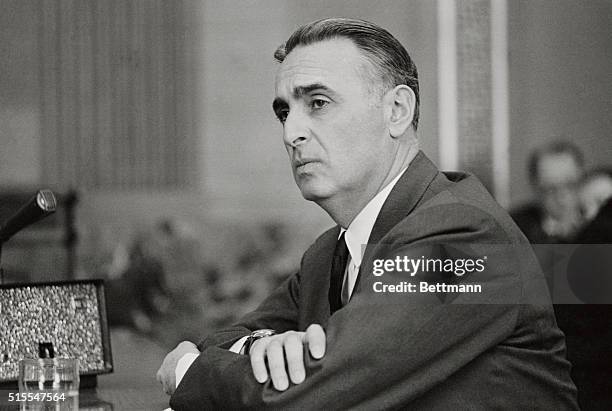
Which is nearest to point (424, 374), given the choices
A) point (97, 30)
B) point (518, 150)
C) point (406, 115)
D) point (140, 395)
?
point (406, 115)

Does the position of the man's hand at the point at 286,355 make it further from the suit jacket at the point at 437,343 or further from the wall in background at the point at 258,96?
the wall in background at the point at 258,96

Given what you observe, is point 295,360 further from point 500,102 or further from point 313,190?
point 500,102

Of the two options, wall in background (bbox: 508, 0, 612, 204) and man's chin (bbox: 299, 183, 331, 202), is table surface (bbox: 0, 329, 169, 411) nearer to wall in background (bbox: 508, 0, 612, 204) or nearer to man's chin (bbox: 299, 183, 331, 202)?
man's chin (bbox: 299, 183, 331, 202)

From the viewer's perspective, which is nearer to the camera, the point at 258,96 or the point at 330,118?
the point at 330,118

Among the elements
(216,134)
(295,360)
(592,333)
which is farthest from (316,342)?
(216,134)

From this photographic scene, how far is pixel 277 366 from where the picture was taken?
105cm

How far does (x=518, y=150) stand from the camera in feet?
12.9

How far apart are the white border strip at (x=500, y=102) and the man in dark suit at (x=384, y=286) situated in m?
2.53

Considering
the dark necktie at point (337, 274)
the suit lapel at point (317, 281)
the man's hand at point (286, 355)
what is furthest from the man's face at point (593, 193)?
the man's hand at point (286, 355)

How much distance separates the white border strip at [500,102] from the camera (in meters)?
3.88

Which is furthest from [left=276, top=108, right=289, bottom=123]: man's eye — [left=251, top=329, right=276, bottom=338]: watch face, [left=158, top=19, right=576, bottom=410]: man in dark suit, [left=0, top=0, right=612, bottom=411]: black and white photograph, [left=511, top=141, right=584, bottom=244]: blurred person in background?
[left=511, top=141, right=584, bottom=244]: blurred person in background

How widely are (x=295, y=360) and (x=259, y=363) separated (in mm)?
49

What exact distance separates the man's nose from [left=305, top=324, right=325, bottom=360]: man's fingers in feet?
1.18

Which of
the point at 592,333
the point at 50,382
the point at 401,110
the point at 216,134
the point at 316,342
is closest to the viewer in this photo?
the point at 316,342
